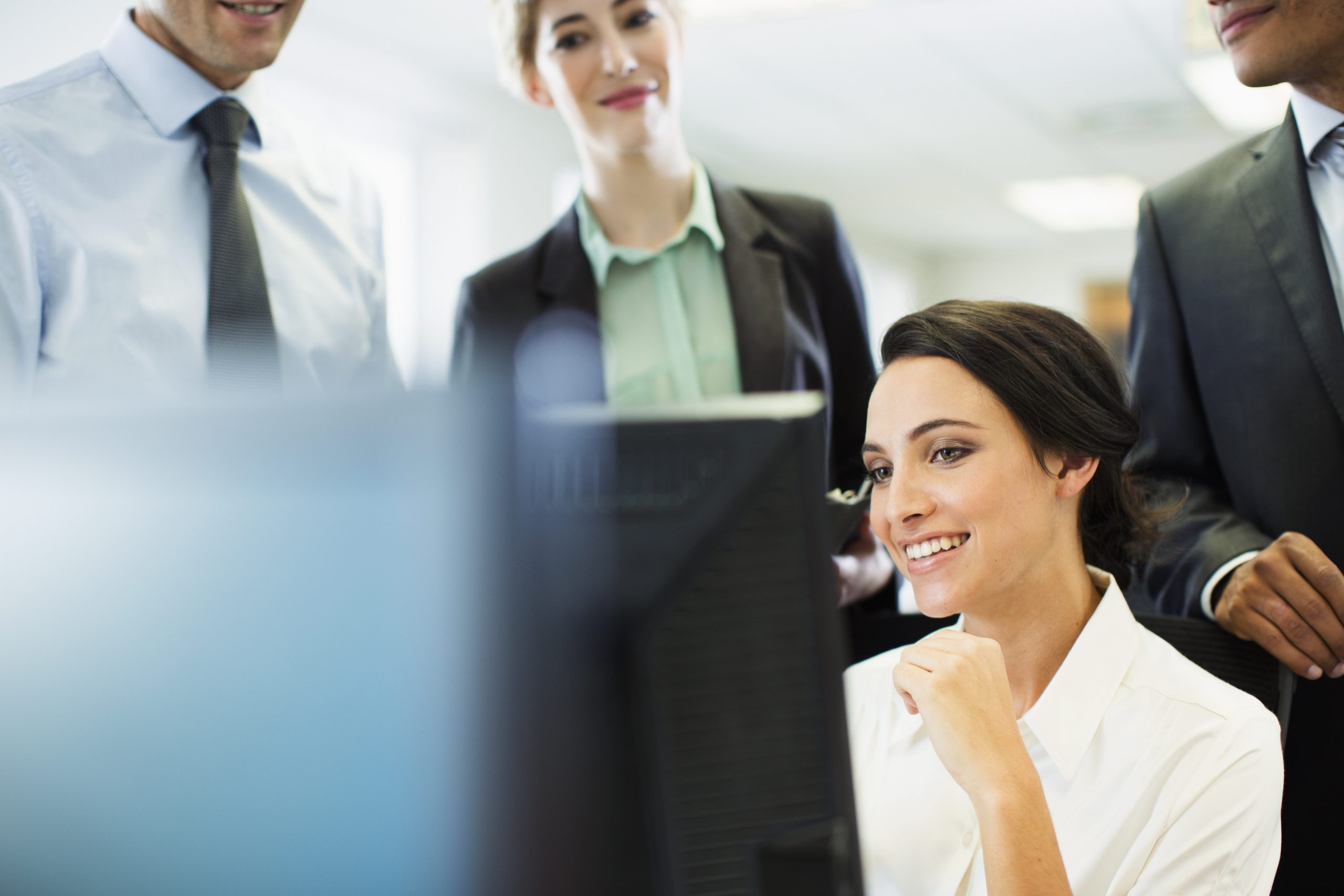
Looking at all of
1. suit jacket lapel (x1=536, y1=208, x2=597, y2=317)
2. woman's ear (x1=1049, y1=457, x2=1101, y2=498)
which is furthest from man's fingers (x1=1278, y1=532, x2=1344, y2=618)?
suit jacket lapel (x1=536, y1=208, x2=597, y2=317)

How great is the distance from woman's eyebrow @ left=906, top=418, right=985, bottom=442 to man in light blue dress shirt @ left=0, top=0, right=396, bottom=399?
685 millimetres

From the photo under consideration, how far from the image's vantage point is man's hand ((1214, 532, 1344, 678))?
1.26 meters

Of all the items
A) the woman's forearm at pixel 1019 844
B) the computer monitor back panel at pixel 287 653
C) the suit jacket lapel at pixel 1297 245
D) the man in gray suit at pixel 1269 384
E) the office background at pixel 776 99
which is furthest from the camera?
the office background at pixel 776 99

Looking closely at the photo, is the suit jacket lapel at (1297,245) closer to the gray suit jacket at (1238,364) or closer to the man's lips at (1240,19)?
the gray suit jacket at (1238,364)

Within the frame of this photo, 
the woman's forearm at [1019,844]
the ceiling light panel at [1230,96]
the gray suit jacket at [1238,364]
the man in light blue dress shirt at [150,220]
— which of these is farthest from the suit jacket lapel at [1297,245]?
the ceiling light panel at [1230,96]

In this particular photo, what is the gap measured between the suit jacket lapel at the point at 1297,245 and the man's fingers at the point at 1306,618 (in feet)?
0.89

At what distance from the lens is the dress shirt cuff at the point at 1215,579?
Result: 53.2 inches

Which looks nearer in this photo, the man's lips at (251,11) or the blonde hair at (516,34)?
the man's lips at (251,11)

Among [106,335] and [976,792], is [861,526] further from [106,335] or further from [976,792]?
[106,335]

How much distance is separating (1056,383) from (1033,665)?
321mm

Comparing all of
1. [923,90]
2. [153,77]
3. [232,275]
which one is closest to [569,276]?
[232,275]

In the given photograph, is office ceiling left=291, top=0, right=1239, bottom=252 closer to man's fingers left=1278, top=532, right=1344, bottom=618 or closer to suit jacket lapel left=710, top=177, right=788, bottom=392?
suit jacket lapel left=710, top=177, right=788, bottom=392

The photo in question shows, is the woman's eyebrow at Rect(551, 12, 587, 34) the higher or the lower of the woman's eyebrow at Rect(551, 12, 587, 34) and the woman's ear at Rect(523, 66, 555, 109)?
the higher

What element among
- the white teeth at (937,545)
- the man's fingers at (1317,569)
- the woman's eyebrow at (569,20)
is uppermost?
the woman's eyebrow at (569,20)
